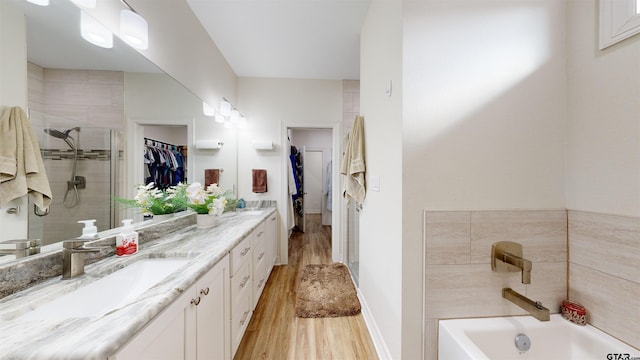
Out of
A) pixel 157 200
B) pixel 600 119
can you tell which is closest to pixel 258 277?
pixel 157 200

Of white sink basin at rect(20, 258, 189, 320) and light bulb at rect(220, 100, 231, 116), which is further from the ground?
light bulb at rect(220, 100, 231, 116)

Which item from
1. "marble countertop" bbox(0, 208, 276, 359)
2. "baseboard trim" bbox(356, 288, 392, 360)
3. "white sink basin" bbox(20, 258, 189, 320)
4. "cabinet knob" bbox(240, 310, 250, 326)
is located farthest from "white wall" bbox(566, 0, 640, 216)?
"cabinet knob" bbox(240, 310, 250, 326)

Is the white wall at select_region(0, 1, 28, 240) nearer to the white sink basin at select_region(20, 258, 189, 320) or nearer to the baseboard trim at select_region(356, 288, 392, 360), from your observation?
the white sink basin at select_region(20, 258, 189, 320)

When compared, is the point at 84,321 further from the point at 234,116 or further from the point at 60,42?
the point at 234,116

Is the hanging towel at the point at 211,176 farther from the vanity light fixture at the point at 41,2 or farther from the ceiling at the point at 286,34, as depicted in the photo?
the vanity light fixture at the point at 41,2

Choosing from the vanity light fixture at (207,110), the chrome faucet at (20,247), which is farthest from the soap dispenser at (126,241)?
the vanity light fixture at (207,110)

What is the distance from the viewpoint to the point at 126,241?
3.90 feet

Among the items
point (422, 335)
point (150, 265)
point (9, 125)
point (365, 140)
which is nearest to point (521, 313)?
point (422, 335)

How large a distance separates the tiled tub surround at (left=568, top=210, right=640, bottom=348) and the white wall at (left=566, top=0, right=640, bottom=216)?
2.8 inches

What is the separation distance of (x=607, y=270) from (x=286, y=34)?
9.27 ft

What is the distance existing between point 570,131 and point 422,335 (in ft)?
4.52

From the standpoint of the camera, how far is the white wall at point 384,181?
4.07ft

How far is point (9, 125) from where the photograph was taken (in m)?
0.80

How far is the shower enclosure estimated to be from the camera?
3.05 ft
